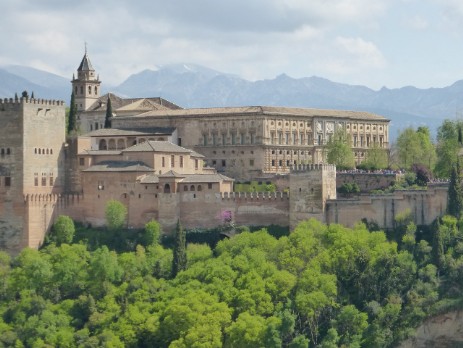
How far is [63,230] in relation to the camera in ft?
243

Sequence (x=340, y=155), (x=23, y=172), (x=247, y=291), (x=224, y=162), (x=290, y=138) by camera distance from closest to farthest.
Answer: (x=247, y=291), (x=23, y=172), (x=340, y=155), (x=224, y=162), (x=290, y=138)

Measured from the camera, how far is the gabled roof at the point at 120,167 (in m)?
74.8

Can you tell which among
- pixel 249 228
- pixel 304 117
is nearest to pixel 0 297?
pixel 249 228

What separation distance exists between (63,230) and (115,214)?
3.55 metres

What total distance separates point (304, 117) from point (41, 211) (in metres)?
24.3

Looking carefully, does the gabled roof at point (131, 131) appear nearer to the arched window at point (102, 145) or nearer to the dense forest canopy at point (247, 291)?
the arched window at point (102, 145)

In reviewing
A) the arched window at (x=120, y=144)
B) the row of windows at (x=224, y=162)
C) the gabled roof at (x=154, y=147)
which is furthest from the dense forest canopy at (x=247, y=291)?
the row of windows at (x=224, y=162)

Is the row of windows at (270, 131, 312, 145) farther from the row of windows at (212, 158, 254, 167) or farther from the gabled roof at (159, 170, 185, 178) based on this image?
the gabled roof at (159, 170, 185, 178)

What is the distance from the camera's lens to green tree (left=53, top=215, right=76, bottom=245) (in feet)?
243

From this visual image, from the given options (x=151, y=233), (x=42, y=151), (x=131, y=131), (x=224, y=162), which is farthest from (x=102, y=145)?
(x=151, y=233)

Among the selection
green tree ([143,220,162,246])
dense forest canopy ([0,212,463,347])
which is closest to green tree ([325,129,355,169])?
dense forest canopy ([0,212,463,347])

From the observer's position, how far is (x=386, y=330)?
2484 inches

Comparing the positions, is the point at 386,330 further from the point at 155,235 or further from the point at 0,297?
the point at 0,297

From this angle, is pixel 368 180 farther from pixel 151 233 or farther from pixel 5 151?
pixel 5 151
